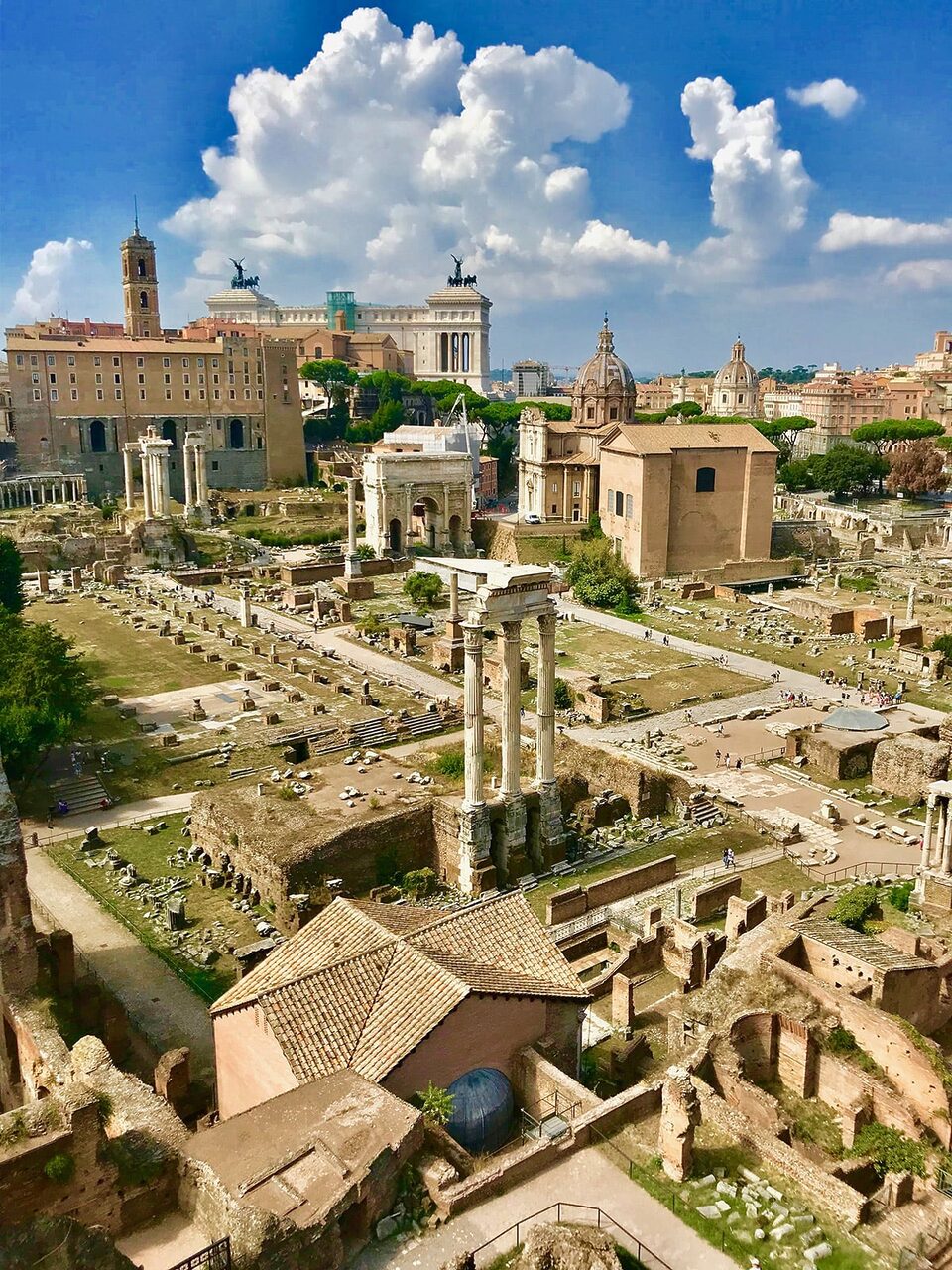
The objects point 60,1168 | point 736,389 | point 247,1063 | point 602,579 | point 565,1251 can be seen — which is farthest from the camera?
point 736,389

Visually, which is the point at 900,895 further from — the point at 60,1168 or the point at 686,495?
the point at 686,495

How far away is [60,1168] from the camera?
36.8ft

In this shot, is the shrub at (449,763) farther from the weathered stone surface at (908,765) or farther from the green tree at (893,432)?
the green tree at (893,432)

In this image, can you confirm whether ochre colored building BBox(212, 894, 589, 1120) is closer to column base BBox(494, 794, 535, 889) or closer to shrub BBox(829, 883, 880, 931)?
shrub BBox(829, 883, 880, 931)

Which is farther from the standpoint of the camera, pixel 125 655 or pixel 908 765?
pixel 125 655

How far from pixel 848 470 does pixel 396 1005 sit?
85.9 metres

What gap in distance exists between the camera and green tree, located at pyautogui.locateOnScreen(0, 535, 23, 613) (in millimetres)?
49425

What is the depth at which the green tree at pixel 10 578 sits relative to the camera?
1946 inches

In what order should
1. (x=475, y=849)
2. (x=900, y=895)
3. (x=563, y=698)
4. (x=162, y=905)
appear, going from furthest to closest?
(x=563, y=698) → (x=475, y=849) → (x=162, y=905) → (x=900, y=895)

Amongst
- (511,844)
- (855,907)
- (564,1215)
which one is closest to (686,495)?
(511,844)

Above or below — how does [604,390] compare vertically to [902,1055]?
above

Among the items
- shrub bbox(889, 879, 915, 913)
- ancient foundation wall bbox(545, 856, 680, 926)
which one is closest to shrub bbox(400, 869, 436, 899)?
ancient foundation wall bbox(545, 856, 680, 926)

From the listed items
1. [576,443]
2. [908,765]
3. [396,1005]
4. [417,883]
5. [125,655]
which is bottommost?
[417,883]

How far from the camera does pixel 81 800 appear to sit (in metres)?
32.1
